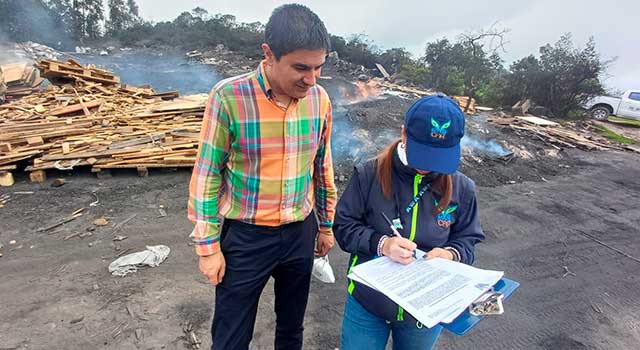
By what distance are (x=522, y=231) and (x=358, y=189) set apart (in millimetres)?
4893

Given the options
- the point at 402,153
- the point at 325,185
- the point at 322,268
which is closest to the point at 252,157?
the point at 325,185

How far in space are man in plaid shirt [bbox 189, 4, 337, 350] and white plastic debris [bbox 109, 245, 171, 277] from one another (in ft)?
7.89

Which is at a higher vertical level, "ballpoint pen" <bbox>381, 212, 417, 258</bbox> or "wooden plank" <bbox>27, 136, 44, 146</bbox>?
"ballpoint pen" <bbox>381, 212, 417, 258</bbox>

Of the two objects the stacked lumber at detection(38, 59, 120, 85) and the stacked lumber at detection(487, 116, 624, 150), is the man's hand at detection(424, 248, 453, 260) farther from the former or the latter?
the stacked lumber at detection(38, 59, 120, 85)

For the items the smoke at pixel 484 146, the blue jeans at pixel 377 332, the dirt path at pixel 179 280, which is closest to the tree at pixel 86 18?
the dirt path at pixel 179 280

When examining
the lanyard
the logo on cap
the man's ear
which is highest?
the man's ear

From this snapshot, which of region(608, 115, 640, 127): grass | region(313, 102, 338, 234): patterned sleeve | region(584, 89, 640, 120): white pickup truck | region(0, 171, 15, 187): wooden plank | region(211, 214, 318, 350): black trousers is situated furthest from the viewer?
region(584, 89, 640, 120): white pickup truck

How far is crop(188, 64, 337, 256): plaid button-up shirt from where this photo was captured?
6.02 ft

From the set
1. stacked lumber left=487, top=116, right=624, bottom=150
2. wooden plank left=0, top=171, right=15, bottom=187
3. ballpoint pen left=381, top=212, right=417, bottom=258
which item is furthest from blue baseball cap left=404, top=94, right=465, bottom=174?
stacked lumber left=487, top=116, right=624, bottom=150

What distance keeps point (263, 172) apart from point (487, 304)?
121 centimetres

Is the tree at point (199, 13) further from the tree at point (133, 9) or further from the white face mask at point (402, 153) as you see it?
the white face mask at point (402, 153)

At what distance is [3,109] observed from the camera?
8617 millimetres

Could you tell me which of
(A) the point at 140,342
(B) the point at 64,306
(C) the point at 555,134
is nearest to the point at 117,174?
(B) the point at 64,306

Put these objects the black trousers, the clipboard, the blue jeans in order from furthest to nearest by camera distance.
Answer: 1. the black trousers
2. the blue jeans
3. the clipboard
